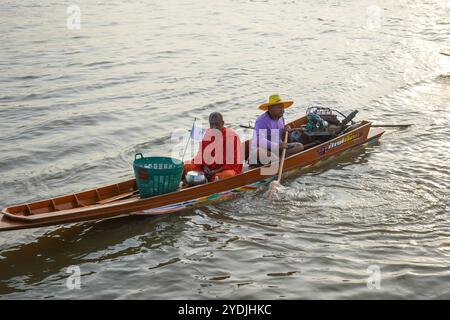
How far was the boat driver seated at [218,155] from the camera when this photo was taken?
404 inches

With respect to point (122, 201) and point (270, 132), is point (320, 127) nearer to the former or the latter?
point (270, 132)

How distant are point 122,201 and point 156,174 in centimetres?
69

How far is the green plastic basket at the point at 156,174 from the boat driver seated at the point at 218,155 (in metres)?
0.94

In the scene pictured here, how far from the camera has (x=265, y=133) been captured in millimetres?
11281

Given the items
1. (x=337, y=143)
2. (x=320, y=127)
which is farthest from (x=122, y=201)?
(x=337, y=143)

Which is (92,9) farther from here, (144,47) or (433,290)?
(433,290)

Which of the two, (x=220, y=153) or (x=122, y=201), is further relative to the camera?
(x=220, y=153)

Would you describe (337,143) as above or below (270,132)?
below

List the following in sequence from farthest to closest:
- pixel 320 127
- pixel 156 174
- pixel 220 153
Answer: pixel 320 127 → pixel 220 153 → pixel 156 174


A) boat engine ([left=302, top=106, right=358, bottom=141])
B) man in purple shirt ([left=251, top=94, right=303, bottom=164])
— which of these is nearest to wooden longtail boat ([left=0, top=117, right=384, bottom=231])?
man in purple shirt ([left=251, top=94, right=303, bottom=164])

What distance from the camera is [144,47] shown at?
71.4 feet

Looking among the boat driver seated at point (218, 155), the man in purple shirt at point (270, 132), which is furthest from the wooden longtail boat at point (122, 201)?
the man in purple shirt at point (270, 132)
